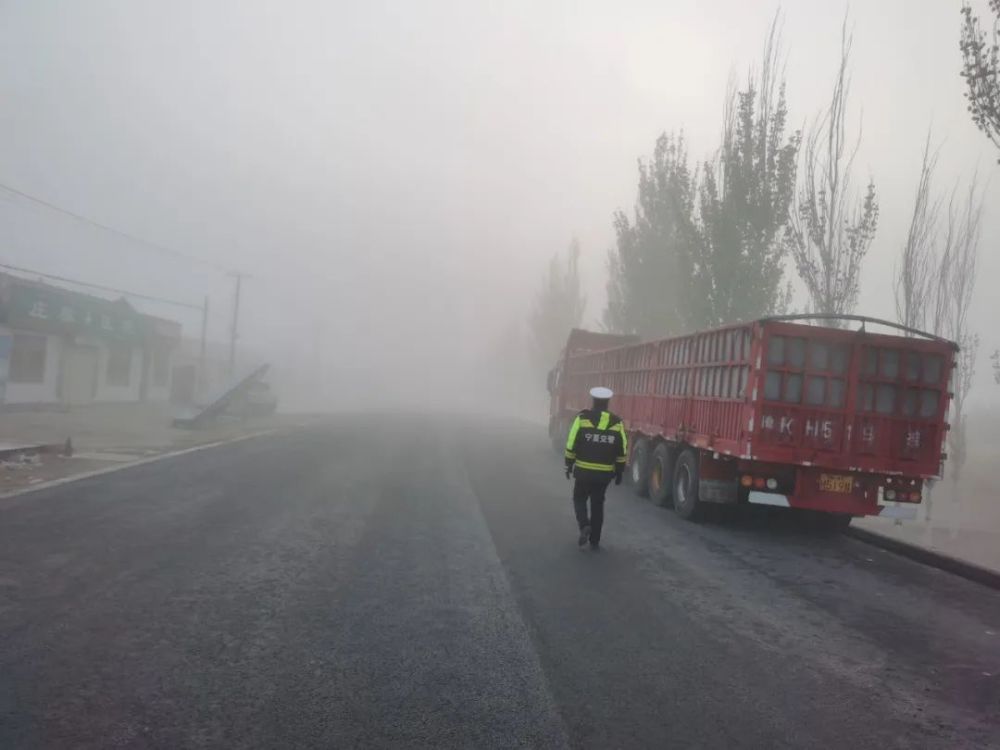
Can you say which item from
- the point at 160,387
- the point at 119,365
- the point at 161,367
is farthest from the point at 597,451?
the point at 161,367

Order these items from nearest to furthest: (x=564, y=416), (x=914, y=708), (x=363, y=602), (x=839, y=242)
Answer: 1. (x=914, y=708)
2. (x=363, y=602)
3. (x=839, y=242)
4. (x=564, y=416)

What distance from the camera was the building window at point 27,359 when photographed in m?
25.9

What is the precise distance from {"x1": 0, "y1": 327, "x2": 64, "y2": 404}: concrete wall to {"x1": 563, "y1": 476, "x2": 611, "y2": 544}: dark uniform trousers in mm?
23511

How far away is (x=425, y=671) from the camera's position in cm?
456

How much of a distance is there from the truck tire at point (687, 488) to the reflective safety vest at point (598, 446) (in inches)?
119

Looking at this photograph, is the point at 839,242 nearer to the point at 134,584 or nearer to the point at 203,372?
the point at 134,584

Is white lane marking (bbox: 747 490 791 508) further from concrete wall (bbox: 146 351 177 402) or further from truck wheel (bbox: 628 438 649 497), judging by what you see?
concrete wall (bbox: 146 351 177 402)

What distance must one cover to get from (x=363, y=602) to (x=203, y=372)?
3803 centimetres

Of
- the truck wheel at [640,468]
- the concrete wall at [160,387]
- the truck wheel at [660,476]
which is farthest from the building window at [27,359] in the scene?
the truck wheel at [660,476]

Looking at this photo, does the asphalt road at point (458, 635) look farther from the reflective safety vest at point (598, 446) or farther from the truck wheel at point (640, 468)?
the truck wheel at point (640, 468)

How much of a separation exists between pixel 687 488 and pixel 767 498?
5.27 feet

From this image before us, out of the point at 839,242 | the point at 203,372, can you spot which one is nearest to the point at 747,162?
the point at 839,242

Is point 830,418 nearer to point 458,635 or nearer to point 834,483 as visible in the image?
point 834,483

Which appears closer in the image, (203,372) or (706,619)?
(706,619)
